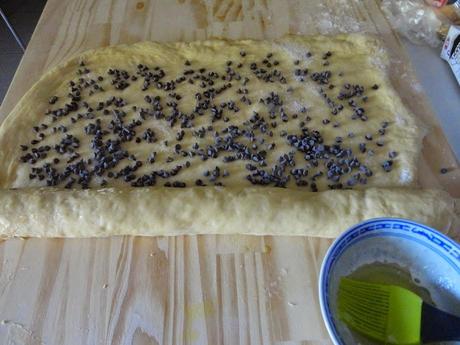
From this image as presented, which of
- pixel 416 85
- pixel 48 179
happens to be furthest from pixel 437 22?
pixel 48 179

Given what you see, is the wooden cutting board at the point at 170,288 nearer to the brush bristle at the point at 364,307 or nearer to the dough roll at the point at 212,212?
the dough roll at the point at 212,212

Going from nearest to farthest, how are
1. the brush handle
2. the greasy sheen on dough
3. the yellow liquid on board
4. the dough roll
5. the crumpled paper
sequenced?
the brush handle
the yellow liquid on board
the dough roll
the greasy sheen on dough
the crumpled paper

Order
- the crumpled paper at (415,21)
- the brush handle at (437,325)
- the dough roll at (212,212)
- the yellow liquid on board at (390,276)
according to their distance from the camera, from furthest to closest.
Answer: the crumpled paper at (415,21), the dough roll at (212,212), the yellow liquid on board at (390,276), the brush handle at (437,325)

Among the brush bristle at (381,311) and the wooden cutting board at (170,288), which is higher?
the brush bristle at (381,311)

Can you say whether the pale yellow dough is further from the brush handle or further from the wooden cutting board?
the brush handle

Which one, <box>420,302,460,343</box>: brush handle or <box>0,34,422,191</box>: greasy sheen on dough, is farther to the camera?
<box>0,34,422,191</box>: greasy sheen on dough

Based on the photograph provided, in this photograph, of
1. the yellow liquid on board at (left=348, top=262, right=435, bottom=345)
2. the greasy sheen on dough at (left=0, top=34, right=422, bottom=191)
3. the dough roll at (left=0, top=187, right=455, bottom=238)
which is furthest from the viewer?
the greasy sheen on dough at (left=0, top=34, right=422, bottom=191)

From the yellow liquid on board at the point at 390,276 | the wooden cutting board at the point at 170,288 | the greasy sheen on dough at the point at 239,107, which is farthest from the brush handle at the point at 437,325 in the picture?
the greasy sheen on dough at the point at 239,107

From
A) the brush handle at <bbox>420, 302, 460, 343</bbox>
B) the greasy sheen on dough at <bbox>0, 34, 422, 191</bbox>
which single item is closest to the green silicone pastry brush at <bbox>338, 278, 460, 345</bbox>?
the brush handle at <bbox>420, 302, 460, 343</bbox>
